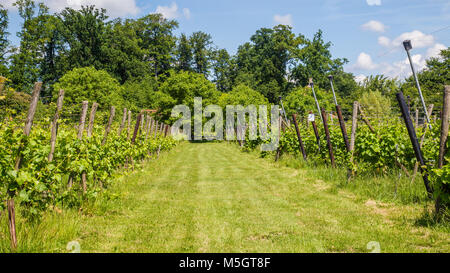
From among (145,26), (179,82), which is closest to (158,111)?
(179,82)

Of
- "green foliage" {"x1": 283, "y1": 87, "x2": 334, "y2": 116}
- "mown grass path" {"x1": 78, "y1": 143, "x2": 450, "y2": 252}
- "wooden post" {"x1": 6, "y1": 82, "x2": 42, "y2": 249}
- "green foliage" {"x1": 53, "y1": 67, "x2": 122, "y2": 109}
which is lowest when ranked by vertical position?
"mown grass path" {"x1": 78, "y1": 143, "x2": 450, "y2": 252}

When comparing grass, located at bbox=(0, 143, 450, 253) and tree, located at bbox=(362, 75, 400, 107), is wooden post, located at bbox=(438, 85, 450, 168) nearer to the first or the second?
grass, located at bbox=(0, 143, 450, 253)

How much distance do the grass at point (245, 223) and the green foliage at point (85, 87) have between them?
36.7m

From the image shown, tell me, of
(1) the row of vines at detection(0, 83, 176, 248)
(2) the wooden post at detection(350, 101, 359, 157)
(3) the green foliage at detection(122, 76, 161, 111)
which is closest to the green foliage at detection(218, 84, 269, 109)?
(3) the green foliage at detection(122, 76, 161, 111)

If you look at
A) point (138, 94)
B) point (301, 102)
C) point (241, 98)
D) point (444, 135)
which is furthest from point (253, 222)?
point (138, 94)

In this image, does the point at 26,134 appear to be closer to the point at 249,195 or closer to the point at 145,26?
the point at 249,195

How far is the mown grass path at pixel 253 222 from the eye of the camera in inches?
192

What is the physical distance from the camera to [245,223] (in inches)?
239

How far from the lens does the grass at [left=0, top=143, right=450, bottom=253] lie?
4.82 m

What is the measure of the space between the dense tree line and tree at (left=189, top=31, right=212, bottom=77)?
19cm

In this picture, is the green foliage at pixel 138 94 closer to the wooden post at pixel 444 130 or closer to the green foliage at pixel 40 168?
the green foliage at pixel 40 168

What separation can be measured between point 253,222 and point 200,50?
6758 cm

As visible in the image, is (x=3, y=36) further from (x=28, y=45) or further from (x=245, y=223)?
(x=245, y=223)
